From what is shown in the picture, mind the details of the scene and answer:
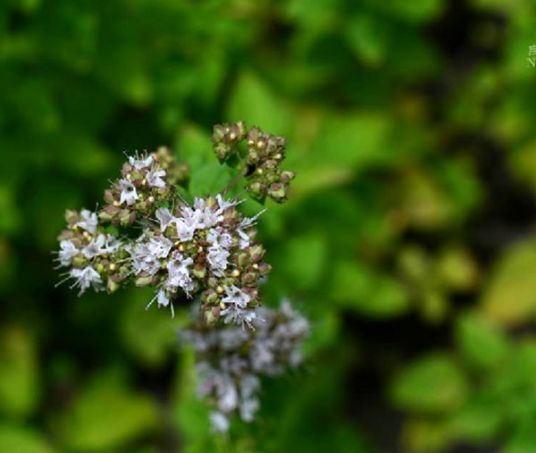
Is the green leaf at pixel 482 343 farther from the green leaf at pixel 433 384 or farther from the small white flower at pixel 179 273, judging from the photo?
the small white flower at pixel 179 273

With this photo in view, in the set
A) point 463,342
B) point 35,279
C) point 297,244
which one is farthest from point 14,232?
point 463,342

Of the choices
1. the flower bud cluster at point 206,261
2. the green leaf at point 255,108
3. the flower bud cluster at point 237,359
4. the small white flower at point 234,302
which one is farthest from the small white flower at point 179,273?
the green leaf at point 255,108

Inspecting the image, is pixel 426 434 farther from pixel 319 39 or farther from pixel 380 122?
pixel 319 39

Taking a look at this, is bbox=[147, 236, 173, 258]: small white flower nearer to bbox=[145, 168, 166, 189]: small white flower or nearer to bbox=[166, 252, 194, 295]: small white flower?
bbox=[166, 252, 194, 295]: small white flower

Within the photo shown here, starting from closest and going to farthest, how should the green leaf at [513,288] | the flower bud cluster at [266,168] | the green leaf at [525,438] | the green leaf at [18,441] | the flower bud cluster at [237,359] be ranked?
1. the flower bud cluster at [266,168]
2. the flower bud cluster at [237,359]
3. the green leaf at [525,438]
4. the green leaf at [18,441]
5. the green leaf at [513,288]

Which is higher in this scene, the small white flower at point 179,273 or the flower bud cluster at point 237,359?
the flower bud cluster at point 237,359

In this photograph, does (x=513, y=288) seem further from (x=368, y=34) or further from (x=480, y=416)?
(x=368, y=34)

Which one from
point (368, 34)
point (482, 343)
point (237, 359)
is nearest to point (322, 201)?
point (368, 34)

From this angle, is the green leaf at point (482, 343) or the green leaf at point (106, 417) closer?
the green leaf at point (482, 343)
